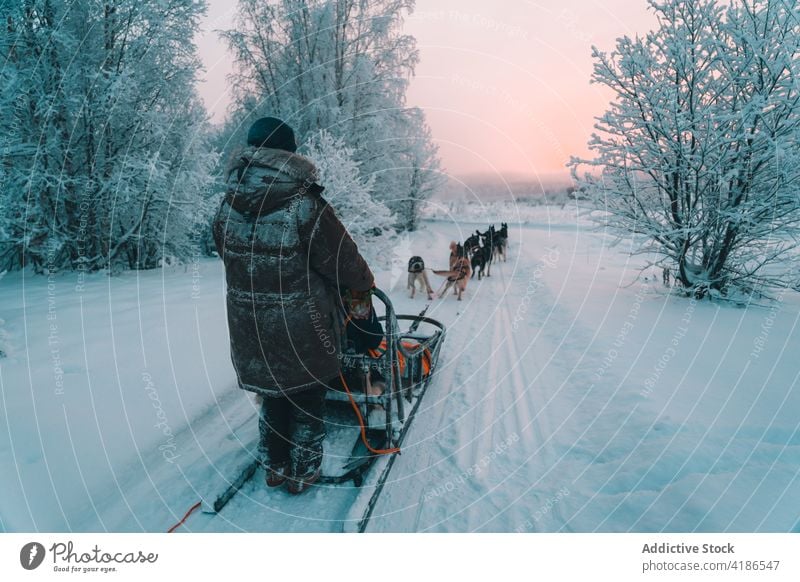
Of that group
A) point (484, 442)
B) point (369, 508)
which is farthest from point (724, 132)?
point (369, 508)

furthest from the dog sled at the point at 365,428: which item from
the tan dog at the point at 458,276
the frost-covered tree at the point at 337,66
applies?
the frost-covered tree at the point at 337,66

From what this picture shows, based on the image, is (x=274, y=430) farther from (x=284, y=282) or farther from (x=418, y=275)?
(x=418, y=275)

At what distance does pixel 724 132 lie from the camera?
487 centimetres

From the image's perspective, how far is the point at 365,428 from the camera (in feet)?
8.84

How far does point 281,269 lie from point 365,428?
1427mm

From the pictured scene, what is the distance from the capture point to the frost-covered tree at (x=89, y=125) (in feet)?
20.7

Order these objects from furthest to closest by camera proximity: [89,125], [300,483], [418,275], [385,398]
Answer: [418,275] < [89,125] < [385,398] < [300,483]

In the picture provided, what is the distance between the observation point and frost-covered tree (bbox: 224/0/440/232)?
9898 millimetres

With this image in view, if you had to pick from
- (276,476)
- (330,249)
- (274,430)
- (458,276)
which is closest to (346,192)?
(458,276)

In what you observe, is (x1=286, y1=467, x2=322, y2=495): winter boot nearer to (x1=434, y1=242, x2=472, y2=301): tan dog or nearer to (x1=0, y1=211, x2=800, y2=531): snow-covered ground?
(x1=0, y1=211, x2=800, y2=531): snow-covered ground

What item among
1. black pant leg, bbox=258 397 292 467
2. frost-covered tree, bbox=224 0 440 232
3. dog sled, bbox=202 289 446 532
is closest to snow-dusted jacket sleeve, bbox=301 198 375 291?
dog sled, bbox=202 289 446 532

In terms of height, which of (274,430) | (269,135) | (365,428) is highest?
(269,135)

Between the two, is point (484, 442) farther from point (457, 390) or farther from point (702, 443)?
point (702, 443)

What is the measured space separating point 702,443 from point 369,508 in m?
2.12
